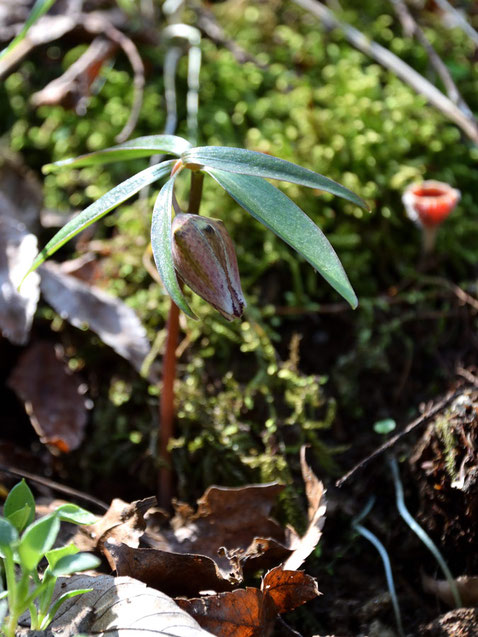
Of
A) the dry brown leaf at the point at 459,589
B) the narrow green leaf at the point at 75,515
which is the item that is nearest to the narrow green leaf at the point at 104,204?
the narrow green leaf at the point at 75,515

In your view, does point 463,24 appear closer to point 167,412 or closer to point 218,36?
point 218,36

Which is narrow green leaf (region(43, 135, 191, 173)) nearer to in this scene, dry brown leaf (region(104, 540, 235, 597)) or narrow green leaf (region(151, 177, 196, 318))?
narrow green leaf (region(151, 177, 196, 318))

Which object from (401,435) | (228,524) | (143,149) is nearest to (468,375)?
(401,435)

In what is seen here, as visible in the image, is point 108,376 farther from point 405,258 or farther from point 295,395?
point 405,258

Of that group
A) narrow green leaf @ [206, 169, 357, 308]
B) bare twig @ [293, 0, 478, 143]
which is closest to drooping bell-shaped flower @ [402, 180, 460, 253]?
bare twig @ [293, 0, 478, 143]

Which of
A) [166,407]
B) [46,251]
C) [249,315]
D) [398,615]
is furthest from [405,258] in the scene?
[46,251]

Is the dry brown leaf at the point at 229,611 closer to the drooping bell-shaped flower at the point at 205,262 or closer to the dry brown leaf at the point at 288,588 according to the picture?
the dry brown leaf at the point at 288,588

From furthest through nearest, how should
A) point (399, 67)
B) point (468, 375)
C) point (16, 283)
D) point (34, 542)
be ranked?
point (399, 67) < point (16, 283) < point (468, 375) < point (34, 542)
